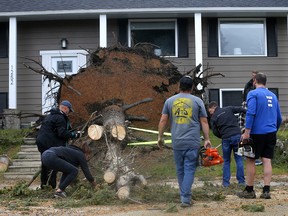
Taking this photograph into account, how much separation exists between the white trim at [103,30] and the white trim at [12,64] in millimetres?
2707

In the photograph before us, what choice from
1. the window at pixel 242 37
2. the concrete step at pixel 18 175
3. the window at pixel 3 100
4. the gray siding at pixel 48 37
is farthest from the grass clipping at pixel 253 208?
the window at pixel 3 100

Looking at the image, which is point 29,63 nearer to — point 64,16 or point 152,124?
point 64,16

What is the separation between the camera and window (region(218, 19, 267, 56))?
16.4m

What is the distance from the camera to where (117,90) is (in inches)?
436

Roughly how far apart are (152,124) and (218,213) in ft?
18.1

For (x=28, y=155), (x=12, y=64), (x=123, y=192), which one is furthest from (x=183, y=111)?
(x=12, y=64)

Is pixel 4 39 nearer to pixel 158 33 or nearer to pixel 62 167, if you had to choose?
pixel 158 33

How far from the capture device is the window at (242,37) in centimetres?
1636

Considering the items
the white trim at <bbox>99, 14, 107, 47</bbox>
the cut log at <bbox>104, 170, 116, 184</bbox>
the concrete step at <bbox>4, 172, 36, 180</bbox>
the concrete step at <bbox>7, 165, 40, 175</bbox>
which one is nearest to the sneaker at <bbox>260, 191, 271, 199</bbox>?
the cut log at <bbox>104, 170, 116, 184</bbox>

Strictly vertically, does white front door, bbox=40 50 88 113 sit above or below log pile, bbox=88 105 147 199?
above

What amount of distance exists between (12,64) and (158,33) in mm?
4826

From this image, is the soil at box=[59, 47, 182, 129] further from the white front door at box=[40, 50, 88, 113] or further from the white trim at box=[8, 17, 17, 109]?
the white front door at box=[40, 50, 88, 113]

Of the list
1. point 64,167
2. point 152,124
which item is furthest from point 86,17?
point 64,167

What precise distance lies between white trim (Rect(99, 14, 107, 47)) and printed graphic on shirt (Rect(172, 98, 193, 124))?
9.24 metres
